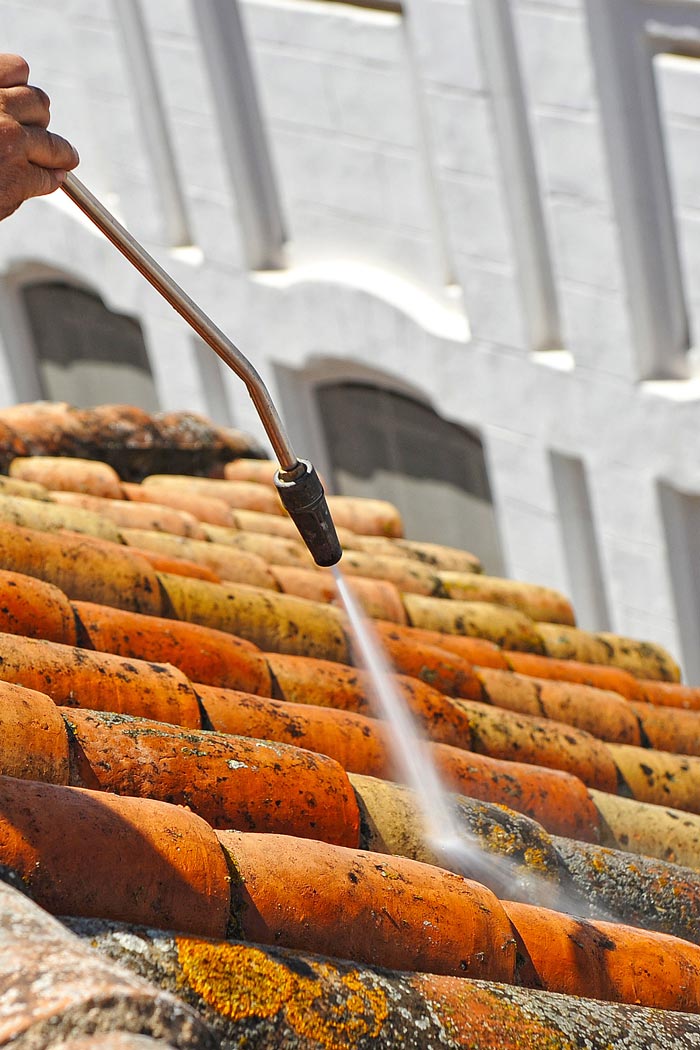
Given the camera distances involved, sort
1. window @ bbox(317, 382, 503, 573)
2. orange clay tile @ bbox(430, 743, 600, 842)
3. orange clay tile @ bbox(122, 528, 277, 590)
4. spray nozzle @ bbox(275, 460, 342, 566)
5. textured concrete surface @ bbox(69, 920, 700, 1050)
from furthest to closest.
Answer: window @ bbox(317, 382, 503, 573)
orange clay tile @ bbox(122, 528, 277, 590)
orange clay tile @ bbox(430, 743, 600, 842)
spray nozzle @ bbox(275, 460, 342, 566)
textured concrete surface @ bbox(69, 920, 700, 1050)

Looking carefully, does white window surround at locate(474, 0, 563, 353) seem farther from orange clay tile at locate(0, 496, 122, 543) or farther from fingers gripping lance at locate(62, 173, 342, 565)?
fingers gripping lance at locate(62, 173, 342, 565)

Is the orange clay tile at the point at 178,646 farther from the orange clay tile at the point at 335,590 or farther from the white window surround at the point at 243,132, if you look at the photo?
the white window surround at the point at 243,132

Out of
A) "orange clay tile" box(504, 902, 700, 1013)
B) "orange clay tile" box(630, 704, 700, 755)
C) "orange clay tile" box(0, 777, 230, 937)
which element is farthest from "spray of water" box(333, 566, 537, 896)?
"orange clay tile" box(630, 704, 700, 755)

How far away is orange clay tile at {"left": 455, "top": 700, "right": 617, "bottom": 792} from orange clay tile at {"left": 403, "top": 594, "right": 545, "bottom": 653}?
100 cm

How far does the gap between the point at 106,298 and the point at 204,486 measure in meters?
7.18

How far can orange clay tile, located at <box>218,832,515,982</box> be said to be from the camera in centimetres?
192

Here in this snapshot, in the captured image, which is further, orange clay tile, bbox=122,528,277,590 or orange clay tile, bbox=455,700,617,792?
orange clay tile, bbox=122,528,277,590

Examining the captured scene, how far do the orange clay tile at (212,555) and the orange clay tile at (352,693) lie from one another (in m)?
0.83

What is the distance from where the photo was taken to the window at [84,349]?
12.7 m

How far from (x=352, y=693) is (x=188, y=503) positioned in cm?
206

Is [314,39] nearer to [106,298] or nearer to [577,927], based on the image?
[106,298]

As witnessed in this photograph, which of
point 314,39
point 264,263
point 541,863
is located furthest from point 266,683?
point 264,263

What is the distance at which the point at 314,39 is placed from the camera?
9406 mm

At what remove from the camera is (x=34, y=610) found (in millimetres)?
2695
